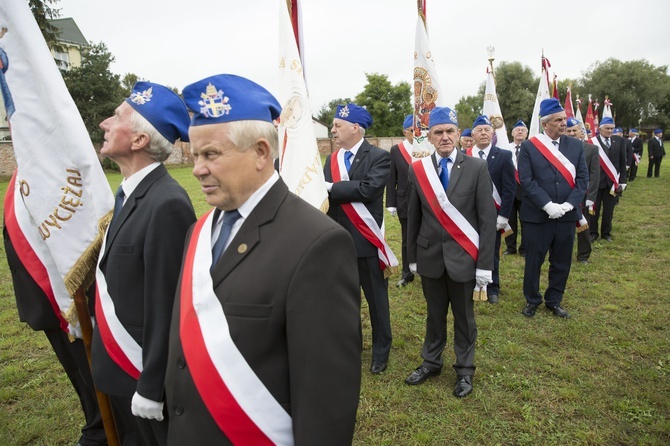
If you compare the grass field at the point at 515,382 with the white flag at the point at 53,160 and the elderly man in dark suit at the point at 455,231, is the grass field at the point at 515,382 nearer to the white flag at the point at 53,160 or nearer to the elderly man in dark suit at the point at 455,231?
the elderly man in dark suit at the point at 455,231

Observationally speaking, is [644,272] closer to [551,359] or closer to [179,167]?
[551,359]

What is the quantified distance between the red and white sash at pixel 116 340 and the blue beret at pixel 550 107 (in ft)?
15.7

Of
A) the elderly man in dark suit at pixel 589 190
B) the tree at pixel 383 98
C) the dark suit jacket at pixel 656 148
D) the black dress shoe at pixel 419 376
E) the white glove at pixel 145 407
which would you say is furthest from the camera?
the tree at pixel 383 98

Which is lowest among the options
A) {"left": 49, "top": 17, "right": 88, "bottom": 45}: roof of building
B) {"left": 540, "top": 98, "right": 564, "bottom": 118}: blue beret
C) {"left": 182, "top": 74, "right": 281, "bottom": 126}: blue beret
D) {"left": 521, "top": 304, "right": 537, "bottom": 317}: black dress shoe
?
{"left": 521, "top": 304, "right": 537, "bottom": 317}: black dress shoe

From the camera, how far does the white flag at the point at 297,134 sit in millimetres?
3359

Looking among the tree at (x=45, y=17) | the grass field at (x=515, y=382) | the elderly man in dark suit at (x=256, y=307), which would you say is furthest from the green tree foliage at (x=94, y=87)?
the elderly man in dark suit at (x=256, y=307)

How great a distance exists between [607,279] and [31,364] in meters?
7.24

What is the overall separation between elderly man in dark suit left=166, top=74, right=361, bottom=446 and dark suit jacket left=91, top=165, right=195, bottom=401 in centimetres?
31

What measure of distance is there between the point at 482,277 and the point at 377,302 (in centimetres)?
101

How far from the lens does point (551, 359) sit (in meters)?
4.21

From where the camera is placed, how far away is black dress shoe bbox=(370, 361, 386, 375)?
13.5 ft

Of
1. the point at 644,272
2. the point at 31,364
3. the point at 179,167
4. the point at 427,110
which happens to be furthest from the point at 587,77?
the point at 31,364

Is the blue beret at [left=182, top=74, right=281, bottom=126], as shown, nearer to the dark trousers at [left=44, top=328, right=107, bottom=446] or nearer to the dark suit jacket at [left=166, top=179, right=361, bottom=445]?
the dark suit jacket at [left=166, top=179, right=361, bottom=445]

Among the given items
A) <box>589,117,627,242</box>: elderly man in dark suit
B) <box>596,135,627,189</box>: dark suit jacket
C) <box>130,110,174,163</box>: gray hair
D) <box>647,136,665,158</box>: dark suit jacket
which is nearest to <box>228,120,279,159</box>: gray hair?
<box>130,110,174,163</box>: gray hair
